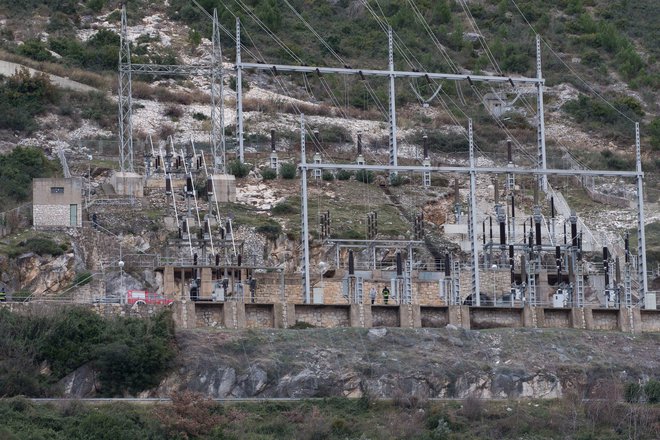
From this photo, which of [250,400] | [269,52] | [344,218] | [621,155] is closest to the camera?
[250,400]

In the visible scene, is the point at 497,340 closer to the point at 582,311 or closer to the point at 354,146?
the point at 582,311

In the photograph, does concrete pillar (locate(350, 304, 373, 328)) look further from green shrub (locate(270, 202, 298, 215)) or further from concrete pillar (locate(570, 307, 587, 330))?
green shrub (locate(270, 202, 298, 215))

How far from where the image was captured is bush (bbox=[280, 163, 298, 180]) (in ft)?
316

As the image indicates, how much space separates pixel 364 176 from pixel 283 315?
2635 cm

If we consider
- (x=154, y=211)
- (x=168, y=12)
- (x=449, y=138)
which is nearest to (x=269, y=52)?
(x=168, y=12)

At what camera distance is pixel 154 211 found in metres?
88.1

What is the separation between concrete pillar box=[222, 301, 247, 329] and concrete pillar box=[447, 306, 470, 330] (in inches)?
319

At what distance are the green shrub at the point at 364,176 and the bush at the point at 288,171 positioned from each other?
367cm

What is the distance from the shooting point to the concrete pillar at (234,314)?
237 ft

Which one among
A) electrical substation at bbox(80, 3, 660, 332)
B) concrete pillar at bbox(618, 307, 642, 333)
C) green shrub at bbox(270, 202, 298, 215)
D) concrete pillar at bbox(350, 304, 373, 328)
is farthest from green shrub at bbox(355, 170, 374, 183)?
concrete pillar at bbox(350, 304, 373, 328)

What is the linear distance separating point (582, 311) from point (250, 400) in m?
17.6

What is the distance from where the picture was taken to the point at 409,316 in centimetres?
7488


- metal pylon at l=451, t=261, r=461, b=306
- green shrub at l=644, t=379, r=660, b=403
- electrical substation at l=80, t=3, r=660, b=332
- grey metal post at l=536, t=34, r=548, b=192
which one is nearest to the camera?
green shrub at l=644, t=379, r=660, b=403

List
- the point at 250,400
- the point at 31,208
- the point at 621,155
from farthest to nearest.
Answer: the point at 621,155, the point at 31,208, the point at 250,400
